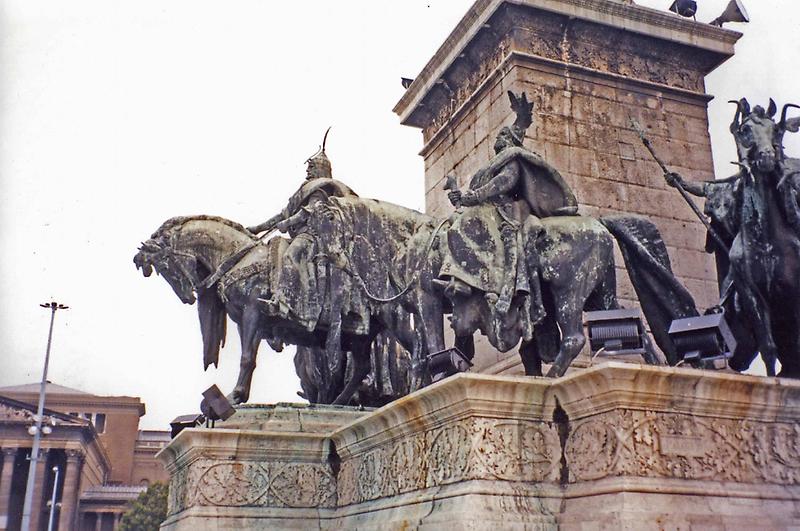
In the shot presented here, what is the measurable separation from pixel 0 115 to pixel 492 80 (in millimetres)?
7483

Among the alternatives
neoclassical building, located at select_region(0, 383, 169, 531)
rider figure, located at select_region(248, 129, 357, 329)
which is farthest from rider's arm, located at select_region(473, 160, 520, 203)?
neoclassical building, located at select_region(0, 383, 169, 531)

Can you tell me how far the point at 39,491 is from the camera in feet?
227

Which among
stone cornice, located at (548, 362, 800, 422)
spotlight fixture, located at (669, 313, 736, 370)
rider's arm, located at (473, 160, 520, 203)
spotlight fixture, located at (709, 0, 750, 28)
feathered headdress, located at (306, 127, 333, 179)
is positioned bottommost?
stone cornice, located at (548, 362, 800, 422)

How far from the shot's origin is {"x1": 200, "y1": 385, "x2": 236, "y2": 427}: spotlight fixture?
32.7 feet

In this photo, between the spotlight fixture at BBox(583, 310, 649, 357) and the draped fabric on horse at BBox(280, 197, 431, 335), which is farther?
the draped fabric on horse at BBox(280, 197, 431, 335)

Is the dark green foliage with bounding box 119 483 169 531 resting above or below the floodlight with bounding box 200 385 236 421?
above

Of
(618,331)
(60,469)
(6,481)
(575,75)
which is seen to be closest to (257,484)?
(618,331)

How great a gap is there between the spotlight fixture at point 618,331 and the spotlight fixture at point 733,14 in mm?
9212

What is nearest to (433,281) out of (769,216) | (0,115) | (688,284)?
(769,216)

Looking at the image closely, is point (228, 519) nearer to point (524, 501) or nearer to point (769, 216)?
point (524, 501)

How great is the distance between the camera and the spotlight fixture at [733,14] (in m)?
15.3

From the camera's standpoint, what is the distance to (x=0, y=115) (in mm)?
9258

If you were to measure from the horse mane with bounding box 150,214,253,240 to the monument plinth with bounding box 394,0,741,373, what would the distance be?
151 inches

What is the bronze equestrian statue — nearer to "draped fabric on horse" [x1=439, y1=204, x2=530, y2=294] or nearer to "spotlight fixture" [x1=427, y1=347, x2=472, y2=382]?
"draped fabric on horse" [x1=439, y1=204, x2=530, y2=294]
